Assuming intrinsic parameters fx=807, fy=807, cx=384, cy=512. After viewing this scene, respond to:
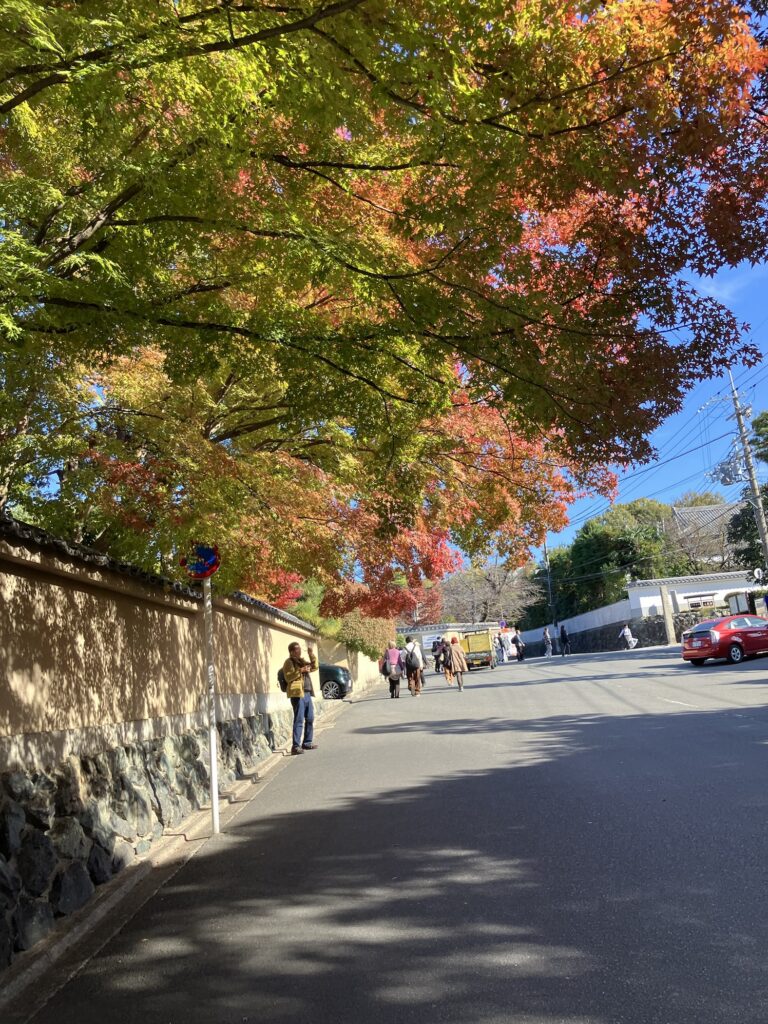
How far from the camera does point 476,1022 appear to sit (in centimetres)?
319

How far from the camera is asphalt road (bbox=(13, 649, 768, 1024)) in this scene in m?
3.43

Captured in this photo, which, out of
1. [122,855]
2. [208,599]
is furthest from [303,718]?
[122,855]

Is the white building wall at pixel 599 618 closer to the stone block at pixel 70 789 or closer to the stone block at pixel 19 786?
the stone block at pixel 70 789

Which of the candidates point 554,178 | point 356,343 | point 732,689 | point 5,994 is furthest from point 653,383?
point 732,689

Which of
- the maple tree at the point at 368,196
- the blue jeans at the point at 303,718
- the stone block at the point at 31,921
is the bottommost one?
the stone block at the point at 31,921

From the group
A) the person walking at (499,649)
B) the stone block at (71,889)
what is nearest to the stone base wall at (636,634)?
the person walking at (499,649)

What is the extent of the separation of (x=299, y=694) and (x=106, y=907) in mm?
7017

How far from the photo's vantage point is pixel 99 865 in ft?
19.4

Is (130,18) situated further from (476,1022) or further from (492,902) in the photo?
(492,902)

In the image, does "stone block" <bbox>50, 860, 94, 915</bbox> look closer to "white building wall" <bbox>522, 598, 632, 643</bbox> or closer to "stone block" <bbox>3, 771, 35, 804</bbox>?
"stone block" <bbox>3, 771, 35, 804</bbox>

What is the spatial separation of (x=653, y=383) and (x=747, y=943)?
341 cm

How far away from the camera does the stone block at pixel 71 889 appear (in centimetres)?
520

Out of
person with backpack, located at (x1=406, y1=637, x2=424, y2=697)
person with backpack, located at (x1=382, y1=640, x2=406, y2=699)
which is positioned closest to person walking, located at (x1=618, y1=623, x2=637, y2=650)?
person with backpack, located at (x1=382, y1=640, x2=406, y2=699)

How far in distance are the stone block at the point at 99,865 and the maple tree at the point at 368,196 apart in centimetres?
356
